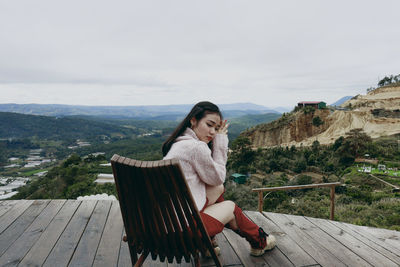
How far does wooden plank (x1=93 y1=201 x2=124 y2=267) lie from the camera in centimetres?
175

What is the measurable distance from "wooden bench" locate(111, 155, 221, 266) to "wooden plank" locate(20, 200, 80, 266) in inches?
37.8

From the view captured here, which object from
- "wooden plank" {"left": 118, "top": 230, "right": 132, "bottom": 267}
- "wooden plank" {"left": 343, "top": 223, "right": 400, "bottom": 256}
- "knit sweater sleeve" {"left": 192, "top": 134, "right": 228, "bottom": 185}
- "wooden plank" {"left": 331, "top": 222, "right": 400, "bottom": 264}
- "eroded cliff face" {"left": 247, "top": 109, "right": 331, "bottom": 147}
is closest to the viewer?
"knit sweater sleeve" {"left": 192, "top": 134, "right": 228, "bottom": 185}

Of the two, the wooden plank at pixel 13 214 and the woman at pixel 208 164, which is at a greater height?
the woman at pixel 208 164

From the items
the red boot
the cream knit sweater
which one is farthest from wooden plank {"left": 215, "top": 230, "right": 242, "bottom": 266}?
the cream knit sweater

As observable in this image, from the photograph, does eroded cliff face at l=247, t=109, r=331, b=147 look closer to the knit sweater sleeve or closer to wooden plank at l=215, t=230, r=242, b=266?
wooden plank at l=215, t=230, r=242, b=266

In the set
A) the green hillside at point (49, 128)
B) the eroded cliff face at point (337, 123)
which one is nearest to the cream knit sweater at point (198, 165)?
the eroded cliff face at point (337, 123)

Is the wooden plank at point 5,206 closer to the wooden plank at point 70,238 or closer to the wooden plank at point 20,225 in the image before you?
the wooden plank at point 20,225

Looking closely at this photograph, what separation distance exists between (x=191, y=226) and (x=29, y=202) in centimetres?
268

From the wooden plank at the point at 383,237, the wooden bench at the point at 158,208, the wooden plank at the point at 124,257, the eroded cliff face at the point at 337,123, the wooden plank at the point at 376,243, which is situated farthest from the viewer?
the eroded cliff face at the point at 337,123

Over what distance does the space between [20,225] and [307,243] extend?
8.52 ft

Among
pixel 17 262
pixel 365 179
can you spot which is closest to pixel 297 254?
pixel 17 262

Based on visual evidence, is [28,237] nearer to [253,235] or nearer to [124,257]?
[124,257]

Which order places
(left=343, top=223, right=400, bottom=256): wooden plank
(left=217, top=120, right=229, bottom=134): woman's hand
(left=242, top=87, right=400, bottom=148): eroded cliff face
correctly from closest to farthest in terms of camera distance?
(left=217, top=120, right=229, bottom=134): woman's hand
(left=343, top=223, right=400, bottom=256): wooden plank
(left=242, top=87, right=400, bottom=148): eroded cliff face

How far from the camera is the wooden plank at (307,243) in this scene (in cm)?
175
